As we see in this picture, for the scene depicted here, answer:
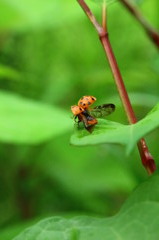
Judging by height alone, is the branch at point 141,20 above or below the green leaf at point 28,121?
above

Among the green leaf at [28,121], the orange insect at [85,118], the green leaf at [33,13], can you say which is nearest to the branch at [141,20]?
the green leaf at [28,121]

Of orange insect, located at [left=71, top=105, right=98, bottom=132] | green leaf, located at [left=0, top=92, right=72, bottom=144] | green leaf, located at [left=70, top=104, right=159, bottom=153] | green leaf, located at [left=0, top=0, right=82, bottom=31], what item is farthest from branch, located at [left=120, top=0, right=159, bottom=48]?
green leaf, located at [left=0, top=0, right=82, bottom=31]

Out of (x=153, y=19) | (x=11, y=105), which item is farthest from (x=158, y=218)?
(x=153, y=19)

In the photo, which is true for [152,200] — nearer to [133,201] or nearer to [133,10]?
[133,201]

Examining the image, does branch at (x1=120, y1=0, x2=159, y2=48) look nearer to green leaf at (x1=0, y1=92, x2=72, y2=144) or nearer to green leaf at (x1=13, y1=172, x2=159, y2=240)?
green leaf at (x1=0, y1=92, x2=72, y2=144)

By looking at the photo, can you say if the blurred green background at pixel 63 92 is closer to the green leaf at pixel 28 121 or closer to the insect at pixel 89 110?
the green leaf at pixel 28 121

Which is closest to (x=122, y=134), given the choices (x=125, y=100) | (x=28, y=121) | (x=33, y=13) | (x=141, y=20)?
(x=125, y=100)
